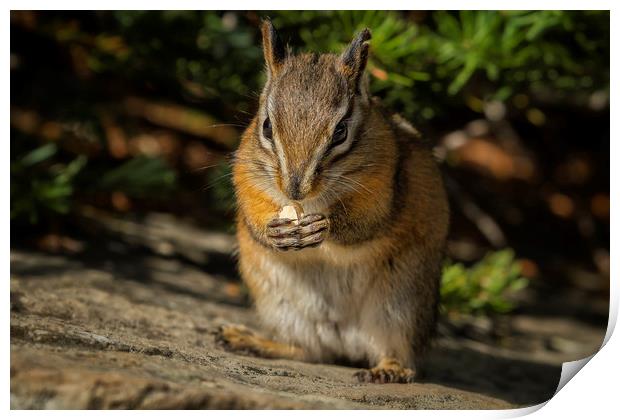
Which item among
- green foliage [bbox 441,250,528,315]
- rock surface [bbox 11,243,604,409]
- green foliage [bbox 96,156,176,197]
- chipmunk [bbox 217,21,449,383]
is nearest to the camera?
rock surface [bbox 11,243,604,409]

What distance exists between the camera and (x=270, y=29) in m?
Answer: 2.51

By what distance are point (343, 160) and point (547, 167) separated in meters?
3.38

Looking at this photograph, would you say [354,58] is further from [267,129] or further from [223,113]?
[223,113]

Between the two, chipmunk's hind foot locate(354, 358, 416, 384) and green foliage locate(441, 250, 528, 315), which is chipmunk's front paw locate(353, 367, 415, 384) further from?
green foliage locate(441, 250, 528, 315)

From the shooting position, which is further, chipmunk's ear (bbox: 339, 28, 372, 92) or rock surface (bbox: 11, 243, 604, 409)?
chipmunk's ear (bbox: 339, 28, 372, 92)

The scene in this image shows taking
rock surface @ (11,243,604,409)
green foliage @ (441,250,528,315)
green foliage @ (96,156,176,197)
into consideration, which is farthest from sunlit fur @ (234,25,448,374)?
green foliage @ (96,156,176,197)

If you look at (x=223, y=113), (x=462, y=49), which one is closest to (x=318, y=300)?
(x=462, y=49)

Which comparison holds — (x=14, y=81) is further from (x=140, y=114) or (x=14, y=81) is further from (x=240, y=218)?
(x=240, y=218)

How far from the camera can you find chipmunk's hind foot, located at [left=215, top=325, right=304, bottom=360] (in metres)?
2.81

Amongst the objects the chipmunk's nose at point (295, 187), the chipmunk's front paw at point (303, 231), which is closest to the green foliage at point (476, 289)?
the chipmunk's front paw at point (303, 231)

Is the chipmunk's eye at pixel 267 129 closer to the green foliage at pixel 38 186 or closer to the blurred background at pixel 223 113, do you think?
the blurred background at pixel 223 113

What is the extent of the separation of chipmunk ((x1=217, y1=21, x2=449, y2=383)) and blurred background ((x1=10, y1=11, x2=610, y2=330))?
1.22ft

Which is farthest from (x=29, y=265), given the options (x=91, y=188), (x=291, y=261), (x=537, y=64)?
(x=537, y=64)

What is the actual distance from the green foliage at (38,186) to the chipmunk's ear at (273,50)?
123 cm
